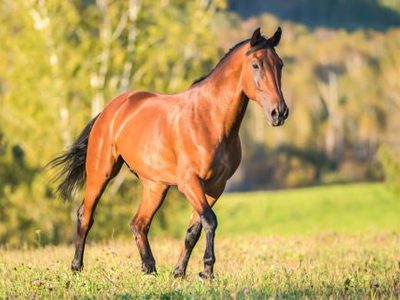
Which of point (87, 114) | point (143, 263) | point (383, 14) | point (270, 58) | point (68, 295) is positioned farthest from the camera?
point (383, 14)

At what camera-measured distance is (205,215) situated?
7930 millimetres

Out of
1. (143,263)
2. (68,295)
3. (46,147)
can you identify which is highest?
(68,295)

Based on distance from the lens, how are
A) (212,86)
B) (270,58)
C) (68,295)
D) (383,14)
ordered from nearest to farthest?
(68,295) < (270,58) < (212,86) < (383,14)

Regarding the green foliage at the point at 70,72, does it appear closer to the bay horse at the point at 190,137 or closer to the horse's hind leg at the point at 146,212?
the bay horse at the point at 190,137

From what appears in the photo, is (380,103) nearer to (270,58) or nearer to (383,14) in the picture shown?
(383,14)

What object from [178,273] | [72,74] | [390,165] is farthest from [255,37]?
[390,165]

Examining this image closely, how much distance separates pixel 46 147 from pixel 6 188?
3165 mm

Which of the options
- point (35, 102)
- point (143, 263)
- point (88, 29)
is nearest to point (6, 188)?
point (35, 102)

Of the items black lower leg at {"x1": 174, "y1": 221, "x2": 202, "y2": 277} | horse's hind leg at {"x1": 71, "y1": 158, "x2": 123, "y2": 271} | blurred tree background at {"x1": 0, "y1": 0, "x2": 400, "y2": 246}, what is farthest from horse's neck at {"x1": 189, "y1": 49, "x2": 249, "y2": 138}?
blurred tree background at {"x1": 0, "y1": 0, "x2": 400, "y2": 246}

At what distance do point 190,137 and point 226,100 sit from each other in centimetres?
52

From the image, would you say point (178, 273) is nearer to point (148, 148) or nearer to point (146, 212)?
point (146, 212)

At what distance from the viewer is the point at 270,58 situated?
7.80 meters

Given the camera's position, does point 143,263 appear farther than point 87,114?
No

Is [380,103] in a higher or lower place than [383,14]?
lower
